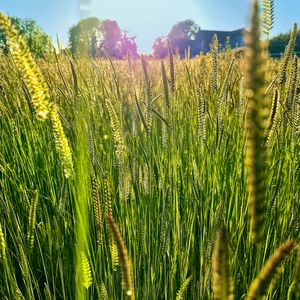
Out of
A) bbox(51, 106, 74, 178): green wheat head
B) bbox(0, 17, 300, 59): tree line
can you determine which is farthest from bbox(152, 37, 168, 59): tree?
bbox(51, 106, 74, 178): green wheat head

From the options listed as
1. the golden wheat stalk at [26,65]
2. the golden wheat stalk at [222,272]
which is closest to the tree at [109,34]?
the golden wheat stalk at [26,65]

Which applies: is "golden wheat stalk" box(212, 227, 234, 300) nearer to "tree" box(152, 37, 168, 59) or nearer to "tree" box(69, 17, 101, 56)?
"tree" box(69, 17, 101, 56)

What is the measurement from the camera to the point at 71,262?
4.41 ft

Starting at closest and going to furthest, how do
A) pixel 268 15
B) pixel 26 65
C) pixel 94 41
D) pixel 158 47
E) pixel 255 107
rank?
pixel 255 107 → pixel 26 65 → pixel 268 15 → pixel 94 41 → pixel 158 47

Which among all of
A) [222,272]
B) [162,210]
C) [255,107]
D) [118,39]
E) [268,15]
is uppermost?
[118,39]

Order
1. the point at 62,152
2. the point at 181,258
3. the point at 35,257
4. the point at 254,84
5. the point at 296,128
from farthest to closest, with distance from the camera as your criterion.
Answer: the point at 35,257 → the point at 296,128 → the point at 181,258 → the point at 62,152 → the point at 254,84

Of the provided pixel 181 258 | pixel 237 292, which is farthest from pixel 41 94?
pixel 237 292

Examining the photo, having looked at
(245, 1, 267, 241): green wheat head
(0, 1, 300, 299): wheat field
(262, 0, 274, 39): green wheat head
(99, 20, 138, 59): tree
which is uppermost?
(99, 20, 138, 59): tree

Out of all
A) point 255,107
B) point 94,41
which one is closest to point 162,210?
point 255,107

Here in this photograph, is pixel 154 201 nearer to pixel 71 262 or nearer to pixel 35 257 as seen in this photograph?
pixel 71 262

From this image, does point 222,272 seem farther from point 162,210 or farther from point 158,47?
point 158,47

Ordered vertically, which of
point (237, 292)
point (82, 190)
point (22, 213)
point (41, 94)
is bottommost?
point (237, 292)

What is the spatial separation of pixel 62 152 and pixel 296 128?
86 centimetres

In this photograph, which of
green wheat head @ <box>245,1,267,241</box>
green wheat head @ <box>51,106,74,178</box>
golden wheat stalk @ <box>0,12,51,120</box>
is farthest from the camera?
green wheat head @ <box>51,106,74,178</box>
